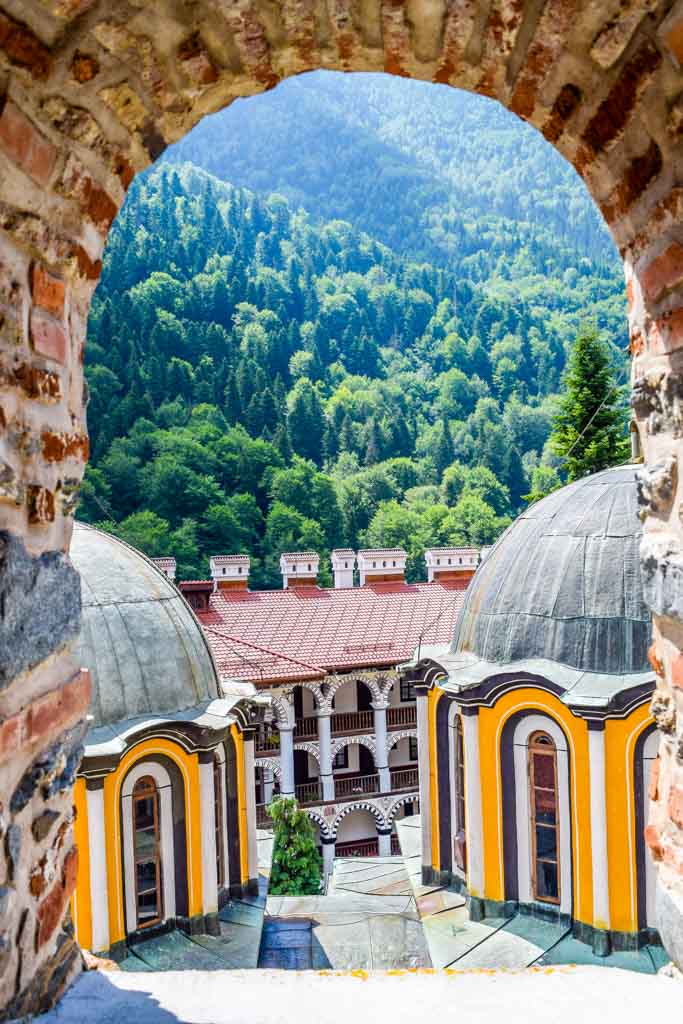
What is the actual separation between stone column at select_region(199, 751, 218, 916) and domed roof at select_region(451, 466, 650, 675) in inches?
143

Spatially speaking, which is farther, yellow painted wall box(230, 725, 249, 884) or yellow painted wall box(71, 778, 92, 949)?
yellow painted wall box(230, 725, 249, 884)

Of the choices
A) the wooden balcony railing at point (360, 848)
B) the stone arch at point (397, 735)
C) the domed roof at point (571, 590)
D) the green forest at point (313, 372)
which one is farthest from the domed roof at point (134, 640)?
the green forest at point (313, 372)

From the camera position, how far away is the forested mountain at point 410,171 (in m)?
148

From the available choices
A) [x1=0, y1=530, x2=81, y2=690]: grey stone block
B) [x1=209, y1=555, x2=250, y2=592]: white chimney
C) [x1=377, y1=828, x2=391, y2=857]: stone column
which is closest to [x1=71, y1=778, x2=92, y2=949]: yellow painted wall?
[x1=0, y1=530, x2=81, y2=690]: grey stone block

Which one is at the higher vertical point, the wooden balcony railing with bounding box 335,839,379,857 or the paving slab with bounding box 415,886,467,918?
the paving slab with bounding box 415,886,467,918

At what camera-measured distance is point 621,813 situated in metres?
10.1

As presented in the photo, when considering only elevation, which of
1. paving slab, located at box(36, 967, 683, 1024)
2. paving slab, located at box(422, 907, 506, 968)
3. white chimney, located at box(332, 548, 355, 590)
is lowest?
paving slab, located at box(422, 907, 506, 968)

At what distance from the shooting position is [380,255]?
130125mm

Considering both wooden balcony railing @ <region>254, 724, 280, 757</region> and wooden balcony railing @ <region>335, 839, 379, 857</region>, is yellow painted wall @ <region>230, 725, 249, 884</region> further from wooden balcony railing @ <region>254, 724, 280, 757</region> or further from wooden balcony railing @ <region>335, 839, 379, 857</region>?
wooden balcony railing @ <region>335, 839, 379, 857</region>

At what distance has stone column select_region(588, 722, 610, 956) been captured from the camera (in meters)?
9.99

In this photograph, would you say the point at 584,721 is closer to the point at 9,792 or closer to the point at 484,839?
the point at 484,839

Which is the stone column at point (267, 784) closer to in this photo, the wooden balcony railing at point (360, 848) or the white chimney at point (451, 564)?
the wooden balcony railing at point (360, 848)

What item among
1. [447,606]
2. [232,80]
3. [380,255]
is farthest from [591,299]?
[232,80]

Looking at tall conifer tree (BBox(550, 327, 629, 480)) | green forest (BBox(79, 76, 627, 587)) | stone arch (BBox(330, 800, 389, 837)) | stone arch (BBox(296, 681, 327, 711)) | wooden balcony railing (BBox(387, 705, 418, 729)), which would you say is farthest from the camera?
green forest (BBox(79, 76, 627, 587))
